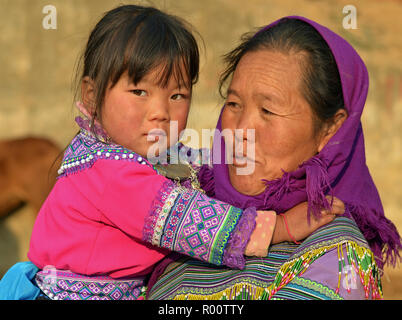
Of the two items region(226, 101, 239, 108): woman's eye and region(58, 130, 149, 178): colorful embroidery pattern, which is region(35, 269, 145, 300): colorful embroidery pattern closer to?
region(58, 130, 149, 178): colorful embroidery pattern

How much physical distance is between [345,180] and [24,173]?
158 inches

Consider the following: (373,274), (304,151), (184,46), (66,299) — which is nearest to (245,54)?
(184,46)

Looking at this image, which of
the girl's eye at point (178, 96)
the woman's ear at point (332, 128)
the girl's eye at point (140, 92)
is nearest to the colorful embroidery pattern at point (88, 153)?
the girl's eye at point (140, 92)

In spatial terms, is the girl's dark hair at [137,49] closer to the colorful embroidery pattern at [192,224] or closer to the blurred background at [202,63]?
the colorful embroidery pattern at [192,224]

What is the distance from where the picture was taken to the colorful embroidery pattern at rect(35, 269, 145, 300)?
2465 millimetres

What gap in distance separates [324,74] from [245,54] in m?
0.37

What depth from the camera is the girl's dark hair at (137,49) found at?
8.27 ft

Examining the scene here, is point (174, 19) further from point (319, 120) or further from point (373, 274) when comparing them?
point (373, 274)

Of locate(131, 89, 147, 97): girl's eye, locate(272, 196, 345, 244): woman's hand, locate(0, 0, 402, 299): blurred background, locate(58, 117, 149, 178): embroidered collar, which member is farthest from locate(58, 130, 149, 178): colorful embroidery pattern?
locate(0, 0, 402, 299): blurred background

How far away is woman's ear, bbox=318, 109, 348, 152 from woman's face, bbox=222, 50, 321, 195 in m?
0.02

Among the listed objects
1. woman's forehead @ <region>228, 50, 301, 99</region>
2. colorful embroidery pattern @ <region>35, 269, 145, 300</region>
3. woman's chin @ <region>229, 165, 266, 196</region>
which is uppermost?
woman's forehead @ <region>228, 50, 301, 99</region>

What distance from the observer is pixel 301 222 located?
7.37 feet

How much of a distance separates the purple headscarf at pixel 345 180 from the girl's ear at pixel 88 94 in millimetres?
741

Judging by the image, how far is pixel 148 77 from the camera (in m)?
2.51
